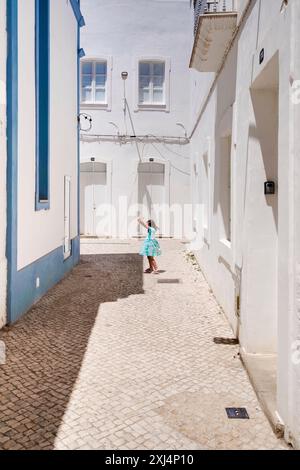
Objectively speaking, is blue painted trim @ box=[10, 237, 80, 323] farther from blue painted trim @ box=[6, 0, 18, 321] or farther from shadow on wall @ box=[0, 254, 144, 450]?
blue painted trim @ box=[6, 0, 18, 321]

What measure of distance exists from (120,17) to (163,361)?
15459 millimetres

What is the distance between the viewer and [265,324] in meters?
4.62

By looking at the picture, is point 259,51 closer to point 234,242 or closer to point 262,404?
point 234,242

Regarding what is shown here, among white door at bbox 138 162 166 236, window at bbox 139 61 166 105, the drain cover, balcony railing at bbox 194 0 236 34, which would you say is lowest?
the drain cover

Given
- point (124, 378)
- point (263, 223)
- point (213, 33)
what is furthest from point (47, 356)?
point (213, 33)

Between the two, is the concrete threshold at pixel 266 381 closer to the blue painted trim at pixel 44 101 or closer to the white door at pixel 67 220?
the blue painted trim at pixel 44 101

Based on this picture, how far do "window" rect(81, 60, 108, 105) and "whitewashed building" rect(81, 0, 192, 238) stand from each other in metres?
0.04

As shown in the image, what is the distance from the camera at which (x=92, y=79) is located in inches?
665

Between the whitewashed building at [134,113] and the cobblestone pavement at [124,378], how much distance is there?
375 inches

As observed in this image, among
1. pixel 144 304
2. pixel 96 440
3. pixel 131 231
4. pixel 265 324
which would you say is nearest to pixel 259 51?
pixel 265 324

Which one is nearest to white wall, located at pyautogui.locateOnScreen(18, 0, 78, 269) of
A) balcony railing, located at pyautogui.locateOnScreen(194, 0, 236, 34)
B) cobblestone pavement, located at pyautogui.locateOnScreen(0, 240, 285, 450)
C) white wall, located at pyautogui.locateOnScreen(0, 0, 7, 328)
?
white wall, located at pyautogui.locateOnScreen(0, 0, 7, 328)

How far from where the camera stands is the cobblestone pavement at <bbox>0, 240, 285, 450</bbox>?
3.16 m

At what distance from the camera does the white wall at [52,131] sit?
6469 millimetres

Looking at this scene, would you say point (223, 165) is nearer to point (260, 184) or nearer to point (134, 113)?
point (260, 184)
